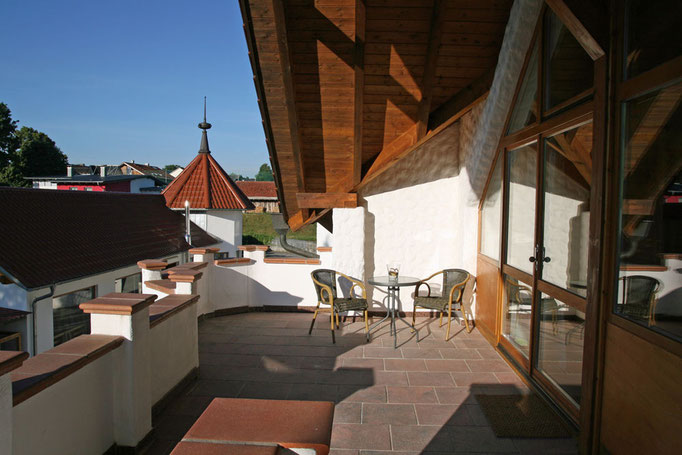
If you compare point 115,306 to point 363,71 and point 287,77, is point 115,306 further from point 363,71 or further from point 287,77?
point 363,71

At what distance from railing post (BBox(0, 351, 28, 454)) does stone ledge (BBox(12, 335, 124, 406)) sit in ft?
0.55

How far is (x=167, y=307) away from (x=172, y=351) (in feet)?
1.33

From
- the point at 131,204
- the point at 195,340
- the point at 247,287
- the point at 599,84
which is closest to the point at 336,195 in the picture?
the point at 247,287

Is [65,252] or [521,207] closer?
[521,207]

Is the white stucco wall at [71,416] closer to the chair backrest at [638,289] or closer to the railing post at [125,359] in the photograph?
the railing post at [125,359]

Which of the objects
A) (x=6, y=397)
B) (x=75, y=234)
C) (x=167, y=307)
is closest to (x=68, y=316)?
(x=75, y=234)

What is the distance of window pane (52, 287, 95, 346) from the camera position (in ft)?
35.6

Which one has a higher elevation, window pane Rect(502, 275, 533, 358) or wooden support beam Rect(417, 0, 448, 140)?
wooden support beam Rect(417, 0, 448, 140)

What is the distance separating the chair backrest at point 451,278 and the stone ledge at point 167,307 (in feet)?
11.6

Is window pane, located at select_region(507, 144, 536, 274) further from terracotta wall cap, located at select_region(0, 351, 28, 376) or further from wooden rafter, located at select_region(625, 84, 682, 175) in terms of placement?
terracotta wall cap, located at select_region(0, 351, 28, 376)

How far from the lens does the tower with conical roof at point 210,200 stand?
56.5 feet

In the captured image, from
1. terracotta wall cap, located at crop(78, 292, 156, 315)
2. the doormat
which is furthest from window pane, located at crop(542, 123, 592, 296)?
terracotta wall cap, located at crop(78, 292, 156, 315)

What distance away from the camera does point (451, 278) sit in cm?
→ 612

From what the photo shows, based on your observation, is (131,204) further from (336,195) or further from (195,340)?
(195,340)
